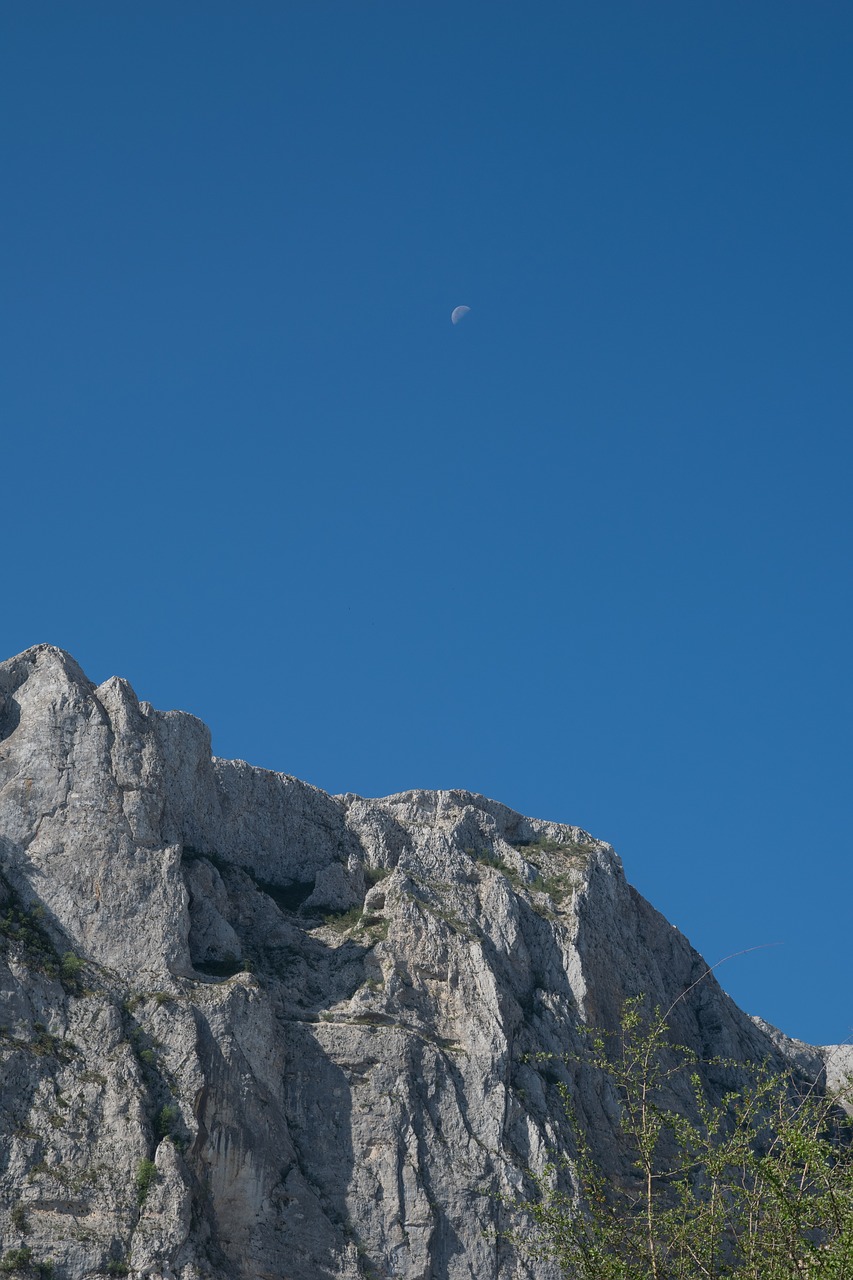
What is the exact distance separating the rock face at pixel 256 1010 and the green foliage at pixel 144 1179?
0.08 m

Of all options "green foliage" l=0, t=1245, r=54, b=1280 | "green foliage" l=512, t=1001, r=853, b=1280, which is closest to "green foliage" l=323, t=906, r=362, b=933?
"green foliage" l=0, t=1245, r=54, b=1280

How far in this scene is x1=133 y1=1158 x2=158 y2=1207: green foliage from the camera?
56438 mm

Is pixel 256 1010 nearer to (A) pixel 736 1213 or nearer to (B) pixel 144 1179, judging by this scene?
(B) pixel 144 1179

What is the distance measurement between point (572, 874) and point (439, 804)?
8297 millimetres

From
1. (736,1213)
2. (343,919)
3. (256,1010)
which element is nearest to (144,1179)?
(256,1010)

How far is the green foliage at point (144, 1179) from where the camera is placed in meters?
56.4

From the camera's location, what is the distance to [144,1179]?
56688 mm

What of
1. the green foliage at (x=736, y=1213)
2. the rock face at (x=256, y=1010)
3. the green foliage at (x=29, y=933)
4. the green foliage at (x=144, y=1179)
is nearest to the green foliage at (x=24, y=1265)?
the rock face at (x=256, y=1010)

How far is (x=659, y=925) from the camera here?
91688mm

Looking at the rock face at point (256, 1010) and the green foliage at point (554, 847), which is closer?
the rock face at point (256, 1010)

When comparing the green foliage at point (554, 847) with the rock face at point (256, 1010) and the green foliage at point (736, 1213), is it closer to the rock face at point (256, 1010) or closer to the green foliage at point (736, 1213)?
the rock face at point (256, 1010)

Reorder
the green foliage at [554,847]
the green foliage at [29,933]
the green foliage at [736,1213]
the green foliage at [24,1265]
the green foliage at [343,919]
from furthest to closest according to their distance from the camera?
1. the green foliage at [554,847]
2. the green foliage at [343,919]
3. the green foliage at [29,933]
4. the green foliage at [24,1265]
5. the green foliage at [736,1213]

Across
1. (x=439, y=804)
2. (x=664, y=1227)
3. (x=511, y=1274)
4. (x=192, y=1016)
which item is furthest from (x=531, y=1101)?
(x=664, y=1227)

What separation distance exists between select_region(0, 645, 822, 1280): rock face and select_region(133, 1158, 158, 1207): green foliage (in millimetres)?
77
